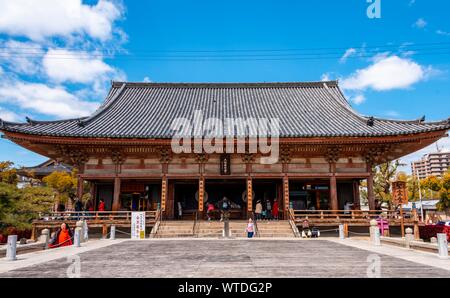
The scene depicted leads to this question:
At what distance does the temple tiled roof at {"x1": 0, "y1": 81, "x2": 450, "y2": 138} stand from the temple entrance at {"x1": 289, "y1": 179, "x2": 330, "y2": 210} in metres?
4.60

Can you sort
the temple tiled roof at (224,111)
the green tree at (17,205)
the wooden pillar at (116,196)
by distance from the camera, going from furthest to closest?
the wooden pillar at (116,196) < the temple tiled roof at (224,111) < the green tree at (17,205)

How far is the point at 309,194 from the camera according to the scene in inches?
882

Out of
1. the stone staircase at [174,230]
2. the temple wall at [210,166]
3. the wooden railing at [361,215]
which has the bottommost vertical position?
the stone staircase at [174,230]

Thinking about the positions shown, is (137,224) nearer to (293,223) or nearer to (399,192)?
(293,223)

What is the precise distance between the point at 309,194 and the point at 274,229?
6.75 meters

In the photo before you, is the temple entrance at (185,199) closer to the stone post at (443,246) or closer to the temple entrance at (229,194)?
the temple entrance at (229,194)

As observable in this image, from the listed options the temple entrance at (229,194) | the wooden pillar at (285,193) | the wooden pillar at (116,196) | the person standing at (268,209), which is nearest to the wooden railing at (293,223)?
the wooden pillar at (285,193)

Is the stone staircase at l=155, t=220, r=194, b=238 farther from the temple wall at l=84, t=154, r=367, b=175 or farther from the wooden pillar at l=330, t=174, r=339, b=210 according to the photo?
the wooden pillar at l=330, t=174, r=339, b=210

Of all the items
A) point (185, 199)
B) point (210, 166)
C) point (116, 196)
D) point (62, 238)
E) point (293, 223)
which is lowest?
point (62, 238)

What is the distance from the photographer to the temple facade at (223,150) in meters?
17.6

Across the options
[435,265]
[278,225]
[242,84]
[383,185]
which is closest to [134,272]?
[435,265]

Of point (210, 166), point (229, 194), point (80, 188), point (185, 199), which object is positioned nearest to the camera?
point (80, 188)

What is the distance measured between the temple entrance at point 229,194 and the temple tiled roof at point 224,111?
4804 millimetres

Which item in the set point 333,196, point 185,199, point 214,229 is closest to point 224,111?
point 185,199
